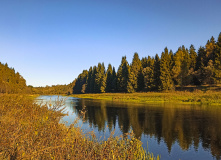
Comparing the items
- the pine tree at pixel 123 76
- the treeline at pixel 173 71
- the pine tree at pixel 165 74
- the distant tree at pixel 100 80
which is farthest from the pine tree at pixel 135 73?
the distant tree at pixel 100 80

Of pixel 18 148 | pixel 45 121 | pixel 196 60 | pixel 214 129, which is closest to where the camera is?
pixel 18 148

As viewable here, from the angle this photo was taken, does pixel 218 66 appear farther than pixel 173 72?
No

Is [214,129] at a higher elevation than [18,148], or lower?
lower

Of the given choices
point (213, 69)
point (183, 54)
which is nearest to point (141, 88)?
point (183, 54)

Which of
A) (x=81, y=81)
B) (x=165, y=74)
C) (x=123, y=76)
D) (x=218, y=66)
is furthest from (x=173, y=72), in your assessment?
(x=81, y=81)

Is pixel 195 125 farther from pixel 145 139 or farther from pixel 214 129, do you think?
pixel 145 139

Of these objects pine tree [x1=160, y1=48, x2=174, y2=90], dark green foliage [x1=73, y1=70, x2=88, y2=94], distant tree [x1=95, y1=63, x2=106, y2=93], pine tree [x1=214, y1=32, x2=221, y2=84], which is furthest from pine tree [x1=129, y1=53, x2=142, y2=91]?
dark green foliage [x1=73, y1=70, x2=88, y2=94]

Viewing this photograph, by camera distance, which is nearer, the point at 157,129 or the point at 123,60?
the point at 157,129

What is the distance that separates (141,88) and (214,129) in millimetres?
56324

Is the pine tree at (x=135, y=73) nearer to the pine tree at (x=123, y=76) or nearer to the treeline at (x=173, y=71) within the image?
the treeline at (x=173, y=71)

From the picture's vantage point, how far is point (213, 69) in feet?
162

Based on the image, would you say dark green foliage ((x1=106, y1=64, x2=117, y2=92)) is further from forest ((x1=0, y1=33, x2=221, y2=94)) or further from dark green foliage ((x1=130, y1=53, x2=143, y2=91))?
dark green foliage ((x1=130, y1=53, x2=143, y2=91))

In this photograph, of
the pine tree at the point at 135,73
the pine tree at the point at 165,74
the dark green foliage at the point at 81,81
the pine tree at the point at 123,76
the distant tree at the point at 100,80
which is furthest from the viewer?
the dark green foliage at the point at 81,81

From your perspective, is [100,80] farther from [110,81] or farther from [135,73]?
[135,73]
